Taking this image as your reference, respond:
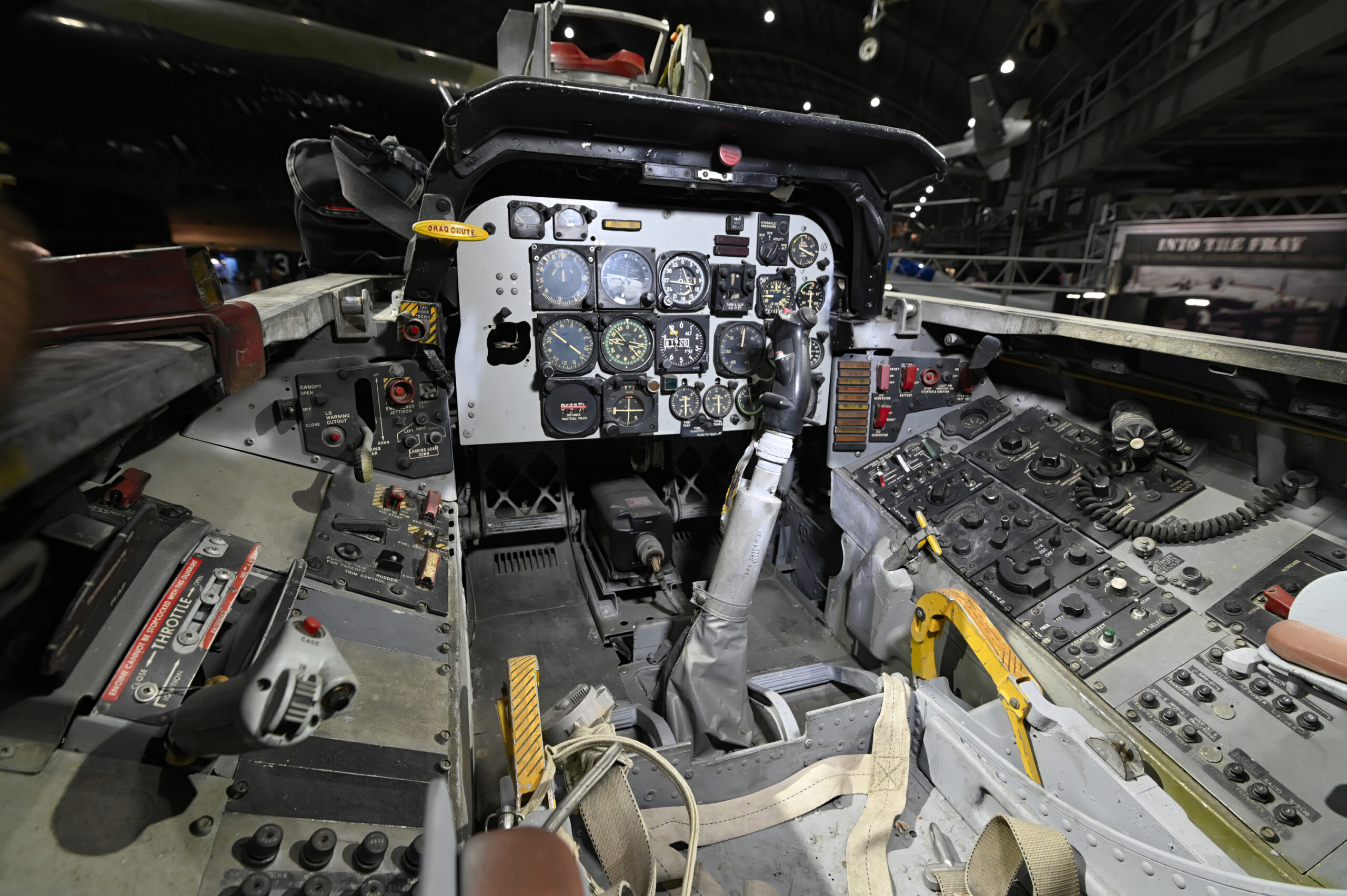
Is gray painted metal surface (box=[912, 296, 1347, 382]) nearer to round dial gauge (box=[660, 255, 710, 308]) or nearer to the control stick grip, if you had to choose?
the control stick grip

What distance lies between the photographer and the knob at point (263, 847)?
1.09 m

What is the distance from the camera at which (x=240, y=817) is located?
115 cm

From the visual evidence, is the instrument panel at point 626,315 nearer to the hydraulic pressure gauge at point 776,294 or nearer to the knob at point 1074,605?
the hydraulic pressure gauge at point 776,294

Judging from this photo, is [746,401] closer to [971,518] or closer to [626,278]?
[626,278]

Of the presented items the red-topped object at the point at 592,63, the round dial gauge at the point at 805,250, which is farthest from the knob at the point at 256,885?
the round dial gauge at the point at 805,250

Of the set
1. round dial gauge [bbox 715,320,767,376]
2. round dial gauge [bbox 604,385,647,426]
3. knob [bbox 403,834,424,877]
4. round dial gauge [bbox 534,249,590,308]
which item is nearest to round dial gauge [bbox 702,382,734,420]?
round dial gauge [bbox 715,320,767,376]

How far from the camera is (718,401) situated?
3.62 meters

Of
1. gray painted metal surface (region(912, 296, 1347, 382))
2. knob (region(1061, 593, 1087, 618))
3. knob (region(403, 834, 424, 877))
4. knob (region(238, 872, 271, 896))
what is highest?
gray painted metal surface (region(912, 296, 1347, 382))

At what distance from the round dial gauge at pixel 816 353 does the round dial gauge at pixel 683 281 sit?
764mm

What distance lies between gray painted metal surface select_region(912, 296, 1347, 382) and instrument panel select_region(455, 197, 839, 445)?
0.81 meters

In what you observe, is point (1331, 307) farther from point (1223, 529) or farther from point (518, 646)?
point (518, 646)

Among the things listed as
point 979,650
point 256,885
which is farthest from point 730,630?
point 256,885

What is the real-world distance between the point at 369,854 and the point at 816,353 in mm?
3246

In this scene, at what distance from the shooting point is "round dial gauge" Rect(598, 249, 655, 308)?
3240mm
